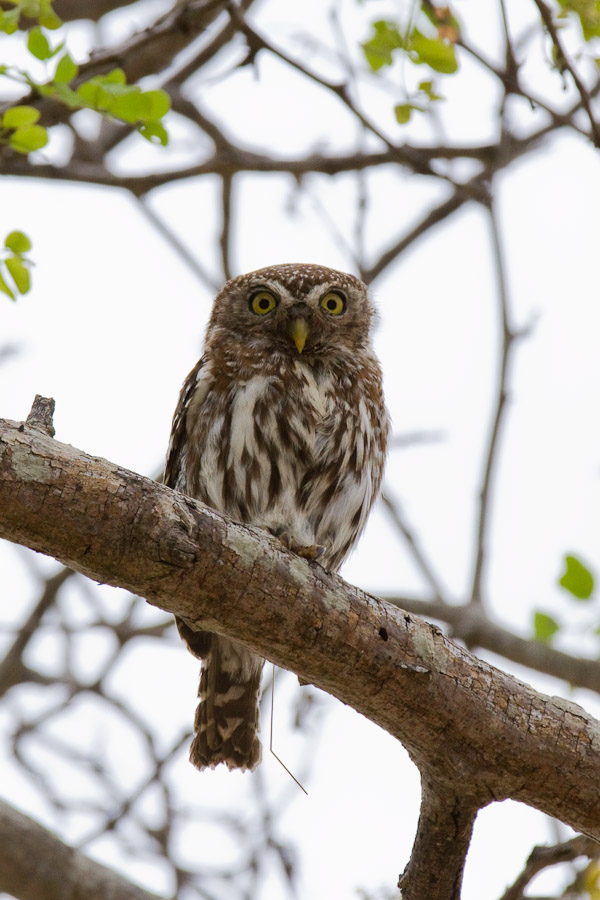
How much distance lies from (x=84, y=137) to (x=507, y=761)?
15.3ft

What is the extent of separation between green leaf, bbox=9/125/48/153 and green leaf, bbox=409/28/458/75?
139 cm

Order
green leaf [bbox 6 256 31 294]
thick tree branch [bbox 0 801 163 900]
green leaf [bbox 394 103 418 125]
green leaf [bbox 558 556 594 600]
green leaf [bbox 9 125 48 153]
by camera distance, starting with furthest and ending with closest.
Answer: green leaf [bbox 558 556 594 600], thick tree branch [bbox 0 801 163 900], green leaf [bbox 394 103 418 125], green leaf [bbox 9 125 48 153], green leaf [bbox 6 256 31 294]

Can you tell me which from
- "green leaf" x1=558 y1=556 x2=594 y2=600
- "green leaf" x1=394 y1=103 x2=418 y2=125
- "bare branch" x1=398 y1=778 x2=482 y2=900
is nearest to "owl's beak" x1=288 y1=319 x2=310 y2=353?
"green leaf" x1=394 y1=103 x2=418 y2=125

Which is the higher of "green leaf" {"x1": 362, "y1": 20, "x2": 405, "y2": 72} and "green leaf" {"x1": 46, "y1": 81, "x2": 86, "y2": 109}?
"green leaf" {"x1": 362, "y1": 20, "x2": 405, "y2": 72}

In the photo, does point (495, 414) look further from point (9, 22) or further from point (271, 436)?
point (9, 22)

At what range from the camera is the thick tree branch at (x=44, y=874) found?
432cm

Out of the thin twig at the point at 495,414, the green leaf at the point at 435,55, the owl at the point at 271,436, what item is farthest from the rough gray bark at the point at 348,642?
the thin twig at the point at 495,414

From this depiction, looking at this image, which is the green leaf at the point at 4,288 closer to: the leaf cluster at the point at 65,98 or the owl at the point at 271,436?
the leaf cluster at the point at 65,98

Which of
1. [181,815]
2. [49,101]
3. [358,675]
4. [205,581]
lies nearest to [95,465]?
[205,581]

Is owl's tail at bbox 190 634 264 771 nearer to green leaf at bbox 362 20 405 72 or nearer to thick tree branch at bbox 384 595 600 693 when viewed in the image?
thick tree branch at bbox 384 595 600 693

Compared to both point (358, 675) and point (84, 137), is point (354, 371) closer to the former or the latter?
point (358, 675)

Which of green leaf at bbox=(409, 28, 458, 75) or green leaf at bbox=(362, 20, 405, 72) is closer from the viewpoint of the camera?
green leaf at bbox=(409, 28, 458, 75)

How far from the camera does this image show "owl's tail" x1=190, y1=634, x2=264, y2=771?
500cm

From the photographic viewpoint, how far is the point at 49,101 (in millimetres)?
5246
